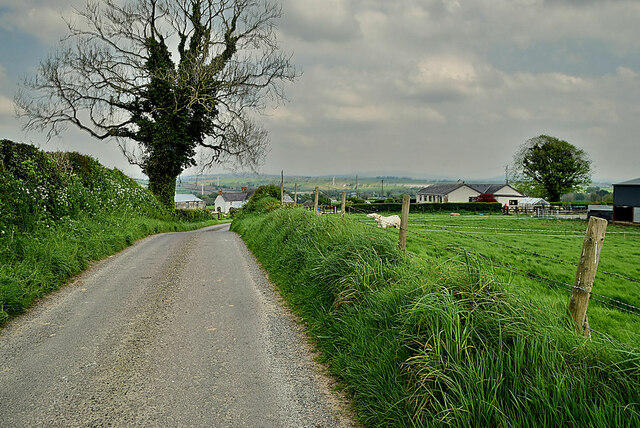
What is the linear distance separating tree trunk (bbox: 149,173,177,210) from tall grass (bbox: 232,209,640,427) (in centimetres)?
2403

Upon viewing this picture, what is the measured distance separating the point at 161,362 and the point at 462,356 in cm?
309

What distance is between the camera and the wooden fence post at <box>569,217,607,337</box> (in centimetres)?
322

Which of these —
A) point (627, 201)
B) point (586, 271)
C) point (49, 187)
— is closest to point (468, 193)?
point (627, 201)

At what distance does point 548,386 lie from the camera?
274 centimetres

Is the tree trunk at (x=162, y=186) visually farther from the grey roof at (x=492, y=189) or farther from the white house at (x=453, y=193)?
the grey roof at (x=492, y=189)

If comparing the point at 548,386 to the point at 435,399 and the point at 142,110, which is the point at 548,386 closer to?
the point at 435,399

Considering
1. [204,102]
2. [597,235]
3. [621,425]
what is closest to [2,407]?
→ [621,425]

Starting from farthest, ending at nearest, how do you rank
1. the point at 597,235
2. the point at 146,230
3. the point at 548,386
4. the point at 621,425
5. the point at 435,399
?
the point at 146,230, the point at 597,235, the point at 435,399, the point at 548,386, the point at 621,425

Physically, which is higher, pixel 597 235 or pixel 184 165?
pixel 184 165

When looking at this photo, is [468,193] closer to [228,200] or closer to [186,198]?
[228,200]

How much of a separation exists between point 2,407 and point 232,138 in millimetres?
24934

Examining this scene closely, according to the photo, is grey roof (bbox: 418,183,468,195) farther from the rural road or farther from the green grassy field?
the rural road

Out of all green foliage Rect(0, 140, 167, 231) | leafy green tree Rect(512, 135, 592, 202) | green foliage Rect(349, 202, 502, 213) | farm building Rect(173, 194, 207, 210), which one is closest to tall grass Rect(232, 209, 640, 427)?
green foliage Rect(0, 140, 167, 231)

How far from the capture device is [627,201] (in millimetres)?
30203
